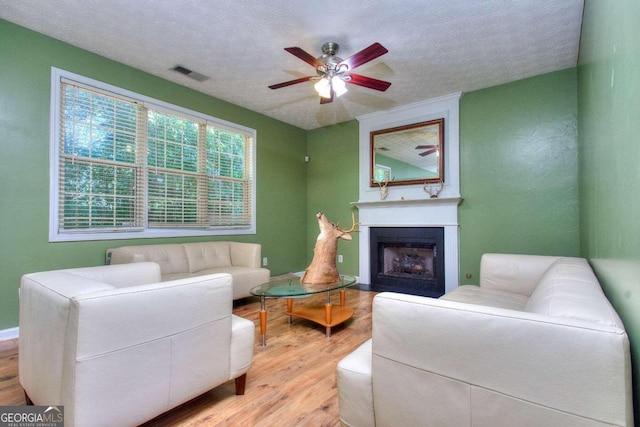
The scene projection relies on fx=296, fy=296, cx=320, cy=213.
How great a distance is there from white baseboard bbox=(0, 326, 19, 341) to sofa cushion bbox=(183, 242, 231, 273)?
4.90ft

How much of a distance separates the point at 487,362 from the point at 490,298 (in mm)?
1526

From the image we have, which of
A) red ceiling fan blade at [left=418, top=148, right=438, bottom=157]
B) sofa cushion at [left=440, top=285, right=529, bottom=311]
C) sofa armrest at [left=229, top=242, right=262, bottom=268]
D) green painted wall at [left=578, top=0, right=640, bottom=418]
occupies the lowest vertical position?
sofa cushion at [left=440, top=285, right=529, bottom=311]

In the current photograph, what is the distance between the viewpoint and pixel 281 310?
11.0ft

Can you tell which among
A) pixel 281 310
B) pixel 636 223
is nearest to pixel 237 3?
pixel 636 223

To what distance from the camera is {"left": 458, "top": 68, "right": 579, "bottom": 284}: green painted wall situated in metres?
3.28

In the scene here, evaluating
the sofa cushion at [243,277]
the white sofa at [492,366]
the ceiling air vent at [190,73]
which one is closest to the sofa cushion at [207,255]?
the sofa cushion at [243,277]

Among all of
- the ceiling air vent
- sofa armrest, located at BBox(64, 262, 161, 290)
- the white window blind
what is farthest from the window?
sofa armrest, located at BBox(64, 262, 161, 290)

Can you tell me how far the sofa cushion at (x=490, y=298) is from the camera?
6.81 ft

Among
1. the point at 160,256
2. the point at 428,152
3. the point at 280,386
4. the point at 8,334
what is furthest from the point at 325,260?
the point at 8,334

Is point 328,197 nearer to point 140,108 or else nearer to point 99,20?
point 140,108

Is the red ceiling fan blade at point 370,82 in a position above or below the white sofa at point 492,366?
above

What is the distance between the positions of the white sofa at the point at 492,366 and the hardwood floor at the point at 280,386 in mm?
452

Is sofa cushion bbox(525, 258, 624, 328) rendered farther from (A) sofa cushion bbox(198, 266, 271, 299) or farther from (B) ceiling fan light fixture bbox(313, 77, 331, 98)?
(A) sofa cushion bbox(198, 266, 271, 299)

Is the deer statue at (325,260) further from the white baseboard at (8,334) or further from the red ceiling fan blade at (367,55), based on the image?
the white baseboard at (8,334)
